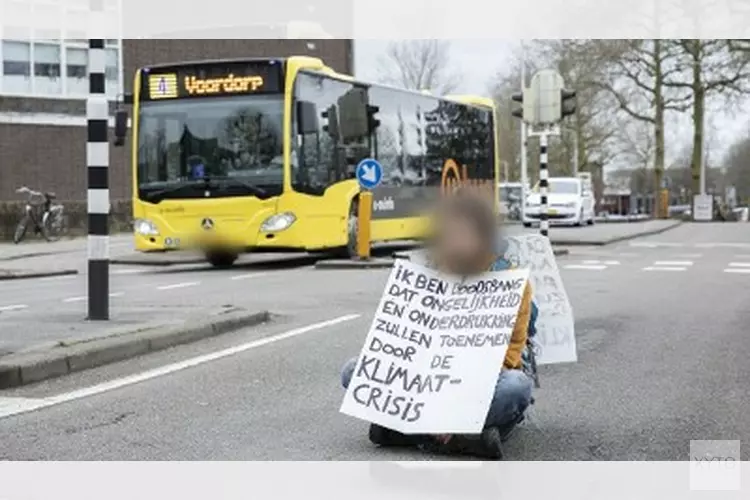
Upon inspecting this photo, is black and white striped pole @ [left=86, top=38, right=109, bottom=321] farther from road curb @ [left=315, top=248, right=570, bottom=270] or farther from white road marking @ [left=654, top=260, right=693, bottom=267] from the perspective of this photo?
white road marking @ [left=654, top=260, right=693, bottom=267]

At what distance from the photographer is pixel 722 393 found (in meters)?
7.43

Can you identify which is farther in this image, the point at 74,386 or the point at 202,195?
the point at 202,195

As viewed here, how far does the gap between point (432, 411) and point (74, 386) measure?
3.30m

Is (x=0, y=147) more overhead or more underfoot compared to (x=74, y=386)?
more overhead

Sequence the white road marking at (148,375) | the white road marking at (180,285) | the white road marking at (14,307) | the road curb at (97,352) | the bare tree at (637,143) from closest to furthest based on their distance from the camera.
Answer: the white road marking at (148,375), the road curb at (97,352), the white road marking at (14,307), the white road marking at (180,285), the bare tree at (637,143)

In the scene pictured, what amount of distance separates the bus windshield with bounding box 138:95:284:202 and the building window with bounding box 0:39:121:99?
883 inches

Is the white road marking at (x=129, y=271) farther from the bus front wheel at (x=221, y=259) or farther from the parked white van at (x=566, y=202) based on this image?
the parked white van at (x=566, y=202)

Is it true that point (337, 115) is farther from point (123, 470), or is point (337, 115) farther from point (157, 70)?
point (123, 470)

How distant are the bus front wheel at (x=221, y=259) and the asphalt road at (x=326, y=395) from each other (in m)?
6.85

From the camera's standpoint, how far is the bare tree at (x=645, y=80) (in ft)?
166

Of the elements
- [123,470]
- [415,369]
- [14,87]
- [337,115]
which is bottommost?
[123,470]

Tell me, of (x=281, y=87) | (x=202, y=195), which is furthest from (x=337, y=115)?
(x=202, y=195)

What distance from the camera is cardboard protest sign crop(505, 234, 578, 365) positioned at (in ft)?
23.6

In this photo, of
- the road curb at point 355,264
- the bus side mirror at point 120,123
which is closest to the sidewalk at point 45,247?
the road curb at point 355,264
